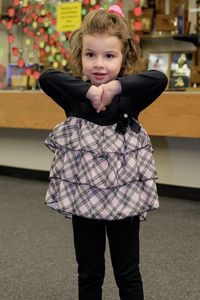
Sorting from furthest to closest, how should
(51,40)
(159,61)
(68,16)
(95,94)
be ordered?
1. (51,40)
2. (68,16)
3. (159,61)
4. (95,94)

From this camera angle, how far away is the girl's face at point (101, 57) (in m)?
1.25

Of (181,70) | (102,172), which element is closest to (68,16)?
(181,70)

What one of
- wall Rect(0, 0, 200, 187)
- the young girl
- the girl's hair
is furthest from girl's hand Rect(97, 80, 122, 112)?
wall Rect(0, 0, 200, 187)

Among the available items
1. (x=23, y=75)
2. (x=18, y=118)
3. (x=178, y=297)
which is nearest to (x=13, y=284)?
(x=178, y=297)

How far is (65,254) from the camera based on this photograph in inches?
88.8

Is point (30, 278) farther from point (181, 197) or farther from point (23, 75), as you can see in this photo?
point (23, 75)

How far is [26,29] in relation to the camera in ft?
14.8

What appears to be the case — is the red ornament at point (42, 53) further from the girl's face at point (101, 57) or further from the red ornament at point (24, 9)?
the girl's face at point (101, 57)

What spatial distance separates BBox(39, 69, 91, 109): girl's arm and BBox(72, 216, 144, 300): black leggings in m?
0.32

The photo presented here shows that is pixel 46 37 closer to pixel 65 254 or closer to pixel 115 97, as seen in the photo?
pixel 65 254

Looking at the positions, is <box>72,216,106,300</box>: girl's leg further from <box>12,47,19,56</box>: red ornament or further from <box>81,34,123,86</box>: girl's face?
<box>12,47,19,56</box>: red ornament

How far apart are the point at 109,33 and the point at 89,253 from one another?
0.57 meters

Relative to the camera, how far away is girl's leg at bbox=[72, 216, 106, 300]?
1.32 meters

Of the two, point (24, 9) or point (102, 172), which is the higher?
point (24, 9)
